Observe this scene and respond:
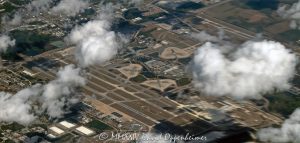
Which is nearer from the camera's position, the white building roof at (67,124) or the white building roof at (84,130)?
the white building roof at (84,130)

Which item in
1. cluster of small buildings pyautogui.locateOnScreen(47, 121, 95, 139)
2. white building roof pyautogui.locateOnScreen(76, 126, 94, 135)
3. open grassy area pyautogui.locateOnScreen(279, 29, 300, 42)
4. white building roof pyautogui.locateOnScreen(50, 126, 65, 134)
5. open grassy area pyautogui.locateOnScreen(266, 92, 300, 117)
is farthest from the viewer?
open grassy area pyautogui.locateOnScreen(279, 29, 300, 42)

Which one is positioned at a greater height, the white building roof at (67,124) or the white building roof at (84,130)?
the white building roof at (67,124)

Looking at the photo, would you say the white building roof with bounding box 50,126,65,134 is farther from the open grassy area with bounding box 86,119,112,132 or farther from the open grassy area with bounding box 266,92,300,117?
the open grassy area with bounding box 266,92,300,117

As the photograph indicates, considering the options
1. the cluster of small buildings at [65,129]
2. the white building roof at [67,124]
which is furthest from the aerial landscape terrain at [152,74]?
the cluster of small buildings at [65,129]

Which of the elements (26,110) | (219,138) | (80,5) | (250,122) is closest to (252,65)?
(250,122)

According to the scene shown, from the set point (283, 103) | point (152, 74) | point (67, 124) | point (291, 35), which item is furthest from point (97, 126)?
point (291, 35)

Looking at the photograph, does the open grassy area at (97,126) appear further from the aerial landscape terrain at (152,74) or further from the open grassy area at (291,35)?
the open grassy area at (291,35)

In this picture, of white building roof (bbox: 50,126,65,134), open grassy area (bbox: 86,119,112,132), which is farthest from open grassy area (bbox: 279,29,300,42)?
white building roof (bbox: 50,126,65,134)

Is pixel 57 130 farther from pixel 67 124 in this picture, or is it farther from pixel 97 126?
pixel 97 126
